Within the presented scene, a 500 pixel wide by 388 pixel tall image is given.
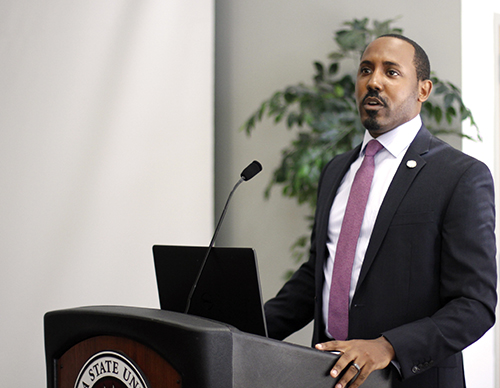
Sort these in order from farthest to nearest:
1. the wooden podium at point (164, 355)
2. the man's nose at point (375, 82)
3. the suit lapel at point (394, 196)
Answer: the man's nose at point (375, 82) < the suit lapel at point (394, 196) < the wooden podium at point (164, 355)

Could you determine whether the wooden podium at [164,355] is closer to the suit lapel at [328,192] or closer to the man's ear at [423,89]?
the suit lapel at [328,192]

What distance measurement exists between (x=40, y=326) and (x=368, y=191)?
1.51 meters

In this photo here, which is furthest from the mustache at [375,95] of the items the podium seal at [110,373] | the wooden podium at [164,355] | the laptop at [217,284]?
the podium seal at [110,373]

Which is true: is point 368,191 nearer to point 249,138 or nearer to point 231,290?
point 231,290

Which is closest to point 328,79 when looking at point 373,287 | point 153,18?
point 153,18

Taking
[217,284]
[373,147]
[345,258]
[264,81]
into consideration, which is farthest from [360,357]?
[264,81]

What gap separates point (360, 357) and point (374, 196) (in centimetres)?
56

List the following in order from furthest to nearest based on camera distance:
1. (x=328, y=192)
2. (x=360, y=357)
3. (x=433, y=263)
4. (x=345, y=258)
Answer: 1. (x=328, y=192)
2. (x=345, y=258)
3. (x=433, y=263)
4. (x=360, y=357)

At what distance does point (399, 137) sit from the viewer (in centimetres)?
156

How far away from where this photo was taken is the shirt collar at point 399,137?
5.10 ft

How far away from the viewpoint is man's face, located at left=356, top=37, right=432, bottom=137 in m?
1.55

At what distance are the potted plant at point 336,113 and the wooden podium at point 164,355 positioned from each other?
1517 mm

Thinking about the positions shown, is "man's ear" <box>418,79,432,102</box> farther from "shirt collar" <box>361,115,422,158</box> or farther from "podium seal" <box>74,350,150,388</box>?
"podium seal" <box>74,350,150,388</box>

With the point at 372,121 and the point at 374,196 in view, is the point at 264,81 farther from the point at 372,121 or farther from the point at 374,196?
the point at 374,196
